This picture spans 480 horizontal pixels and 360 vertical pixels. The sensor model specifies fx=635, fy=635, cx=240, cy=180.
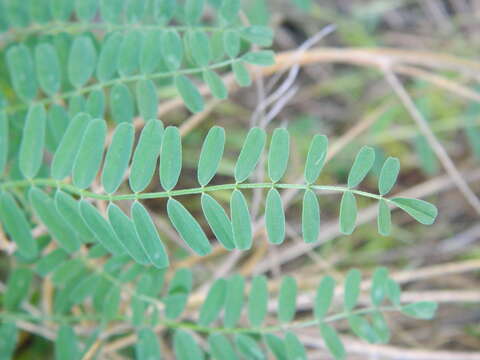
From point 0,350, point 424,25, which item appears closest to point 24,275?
point 0,350

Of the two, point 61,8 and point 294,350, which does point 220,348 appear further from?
point 61,8

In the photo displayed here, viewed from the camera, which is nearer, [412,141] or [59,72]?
[59,72]

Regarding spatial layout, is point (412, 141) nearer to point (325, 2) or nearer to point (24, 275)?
point (325, 2)

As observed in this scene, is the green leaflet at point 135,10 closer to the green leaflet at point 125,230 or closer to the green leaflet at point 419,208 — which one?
the green leaflet at point 125,230

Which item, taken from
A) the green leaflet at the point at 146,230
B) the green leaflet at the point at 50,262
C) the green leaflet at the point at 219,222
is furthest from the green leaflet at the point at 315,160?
the green leaflet at the point at 50,262

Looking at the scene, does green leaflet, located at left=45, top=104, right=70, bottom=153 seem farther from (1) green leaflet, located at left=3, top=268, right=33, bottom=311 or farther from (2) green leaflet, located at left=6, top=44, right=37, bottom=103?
(1) green leaflet, located at left=3, top=268, right=33, bottom=311

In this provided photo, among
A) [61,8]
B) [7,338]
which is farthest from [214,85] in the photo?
[7,338]
